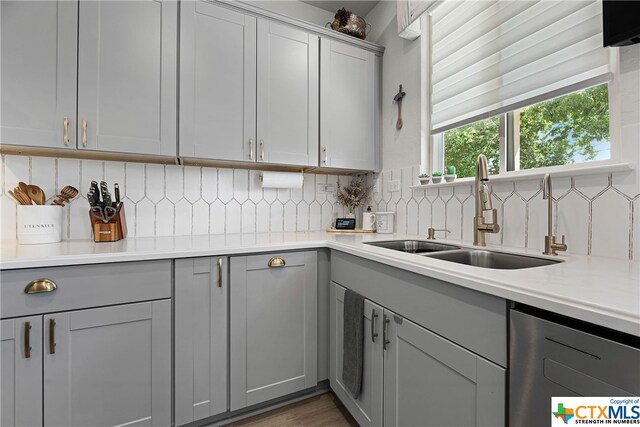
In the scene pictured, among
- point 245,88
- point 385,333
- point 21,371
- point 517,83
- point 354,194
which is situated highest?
point 245,88

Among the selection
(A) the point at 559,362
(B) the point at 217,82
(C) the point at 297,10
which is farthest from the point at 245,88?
(A) the point at 559,362

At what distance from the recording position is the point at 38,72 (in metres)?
1.36

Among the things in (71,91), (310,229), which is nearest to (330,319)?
(310,229)

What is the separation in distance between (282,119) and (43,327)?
1563mm

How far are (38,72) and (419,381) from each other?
2.10m

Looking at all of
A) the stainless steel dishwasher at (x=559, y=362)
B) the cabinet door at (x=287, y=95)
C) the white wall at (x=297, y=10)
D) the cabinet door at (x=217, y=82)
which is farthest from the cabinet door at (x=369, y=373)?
the white wall at (x=297, y=10)

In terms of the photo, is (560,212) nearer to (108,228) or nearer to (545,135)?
(545,135)

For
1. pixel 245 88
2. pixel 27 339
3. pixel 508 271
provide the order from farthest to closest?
1. pixel 245 88
2. pixel 27 339
3. pixel 508 271

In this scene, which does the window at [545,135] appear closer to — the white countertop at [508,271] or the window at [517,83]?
the window at [517,83]

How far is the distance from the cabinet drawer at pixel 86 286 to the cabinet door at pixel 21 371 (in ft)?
0.17

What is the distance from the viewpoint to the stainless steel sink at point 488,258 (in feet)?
3.83

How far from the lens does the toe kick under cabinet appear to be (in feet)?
3.61

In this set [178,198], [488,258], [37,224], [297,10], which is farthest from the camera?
[297,10]

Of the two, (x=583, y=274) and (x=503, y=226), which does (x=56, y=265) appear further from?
(x=503, y=226)
